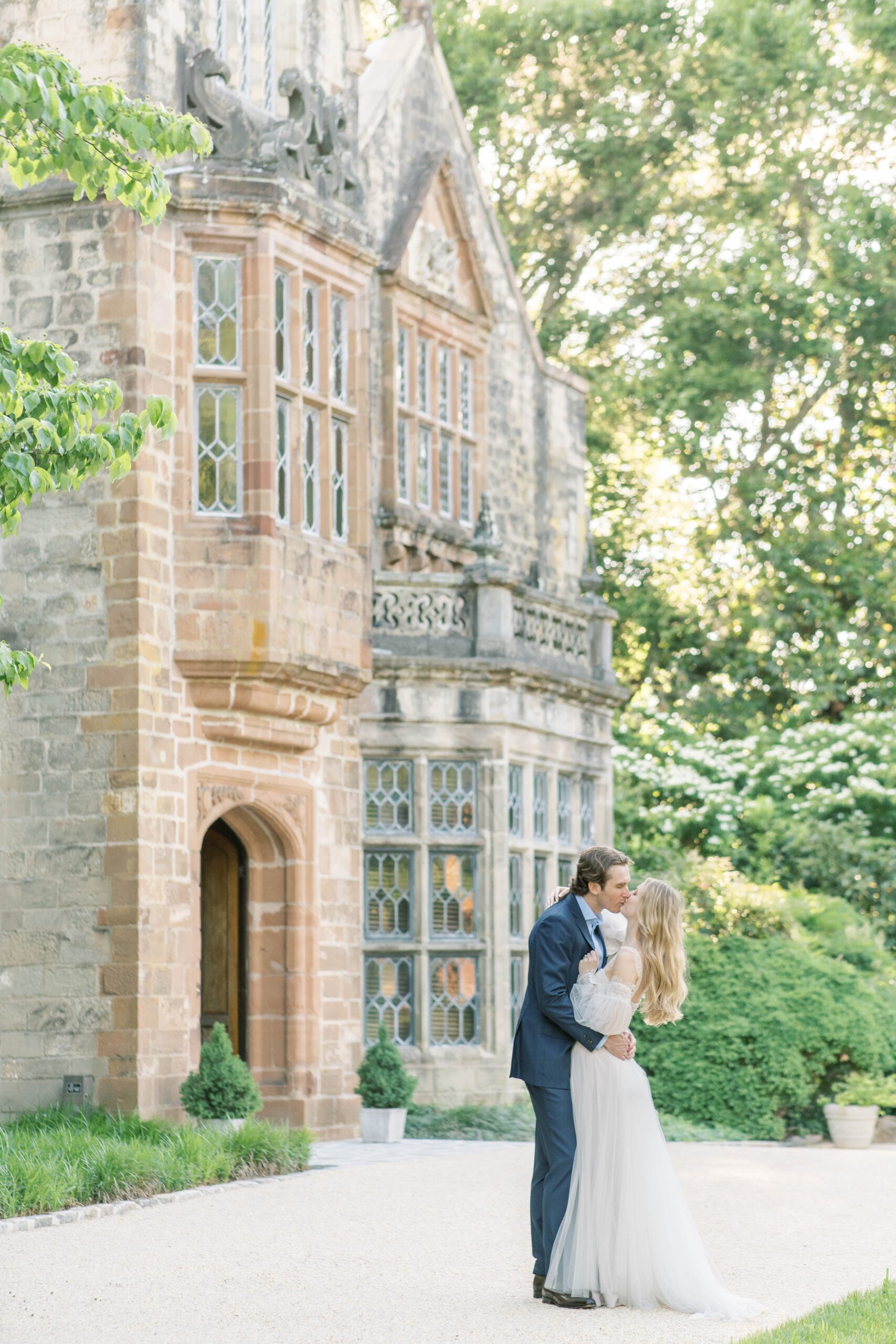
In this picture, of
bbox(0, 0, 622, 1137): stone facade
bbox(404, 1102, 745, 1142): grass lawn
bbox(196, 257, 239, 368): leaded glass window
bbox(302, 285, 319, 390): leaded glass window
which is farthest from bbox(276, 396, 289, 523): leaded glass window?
bbox(404, 1102, 745, 1142): grass lawn

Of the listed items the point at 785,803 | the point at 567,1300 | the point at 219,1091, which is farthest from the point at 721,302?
the point at 567,1300

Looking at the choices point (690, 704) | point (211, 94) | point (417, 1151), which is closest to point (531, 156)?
point (690, 704)

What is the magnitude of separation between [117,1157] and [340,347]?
714cm

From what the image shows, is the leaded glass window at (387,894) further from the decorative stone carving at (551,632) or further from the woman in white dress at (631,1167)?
the woman in white dress at (631,1167)

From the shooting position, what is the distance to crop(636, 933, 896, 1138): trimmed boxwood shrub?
17891mm

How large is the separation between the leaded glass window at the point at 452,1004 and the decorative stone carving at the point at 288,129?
6.42 m

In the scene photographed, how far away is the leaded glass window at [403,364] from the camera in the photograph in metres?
20.0

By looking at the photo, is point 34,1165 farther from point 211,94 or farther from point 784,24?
point 784,24

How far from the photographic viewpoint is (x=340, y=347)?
1667 centimetres

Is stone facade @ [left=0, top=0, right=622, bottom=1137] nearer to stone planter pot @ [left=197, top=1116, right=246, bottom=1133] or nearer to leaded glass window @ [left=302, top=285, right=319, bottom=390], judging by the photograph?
leaded glass window @ [left=302, top=285, right=319, bottom=390]

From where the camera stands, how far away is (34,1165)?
11.5m

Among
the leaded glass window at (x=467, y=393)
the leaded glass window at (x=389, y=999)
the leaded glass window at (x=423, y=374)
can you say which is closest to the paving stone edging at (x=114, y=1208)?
the leaded glass window at (x=389, y=999)

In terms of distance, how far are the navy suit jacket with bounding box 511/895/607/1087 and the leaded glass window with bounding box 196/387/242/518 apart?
731 cm

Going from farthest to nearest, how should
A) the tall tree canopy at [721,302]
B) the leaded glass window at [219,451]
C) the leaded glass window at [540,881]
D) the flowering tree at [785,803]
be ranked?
the tall tree canopy at [721,302] < the flowering tree at [785,803] < the leaded glass window at [540,881] < the leaded glass window at [219,451]
